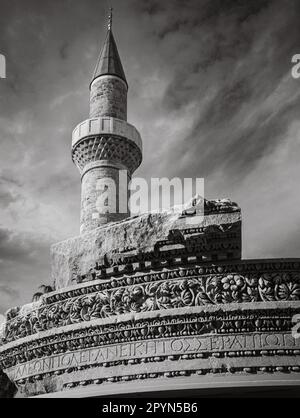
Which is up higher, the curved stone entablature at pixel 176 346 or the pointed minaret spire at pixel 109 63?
the pointed minaret spire at pixel 109 63

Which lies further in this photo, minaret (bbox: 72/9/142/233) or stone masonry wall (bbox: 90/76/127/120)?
stone masonry wall (bbox: 90/76/127/120)

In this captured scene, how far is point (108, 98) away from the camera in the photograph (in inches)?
595

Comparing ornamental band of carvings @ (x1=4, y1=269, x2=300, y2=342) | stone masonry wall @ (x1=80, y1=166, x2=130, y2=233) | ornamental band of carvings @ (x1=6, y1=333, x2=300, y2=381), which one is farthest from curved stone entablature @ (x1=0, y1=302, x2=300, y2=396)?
stone masonry wall @ (x1=80, y1=166, x2=130, y2=233)

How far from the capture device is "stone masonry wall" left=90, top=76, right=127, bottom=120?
15008 mm

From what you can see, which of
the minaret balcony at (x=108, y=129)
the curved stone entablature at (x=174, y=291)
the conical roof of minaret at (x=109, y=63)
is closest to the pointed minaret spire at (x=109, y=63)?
the conical roof of minaret at (x=109, y=63)

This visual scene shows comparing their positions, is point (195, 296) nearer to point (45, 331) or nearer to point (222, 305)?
point (222, 305)

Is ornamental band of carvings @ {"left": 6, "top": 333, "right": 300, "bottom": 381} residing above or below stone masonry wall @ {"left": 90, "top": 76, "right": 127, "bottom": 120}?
below

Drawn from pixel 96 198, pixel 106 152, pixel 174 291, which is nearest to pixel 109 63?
pixel 106 152

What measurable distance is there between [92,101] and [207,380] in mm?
11259

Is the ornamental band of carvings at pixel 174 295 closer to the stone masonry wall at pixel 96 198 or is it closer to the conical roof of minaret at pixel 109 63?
the stone masonry wall at pixel 96 198

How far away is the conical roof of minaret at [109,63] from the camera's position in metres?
15.6

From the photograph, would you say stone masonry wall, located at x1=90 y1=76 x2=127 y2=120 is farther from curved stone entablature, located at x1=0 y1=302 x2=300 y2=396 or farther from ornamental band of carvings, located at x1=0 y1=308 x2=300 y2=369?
curved stone entablature, located at x1=0 y1=302 x2=300 y2=396
